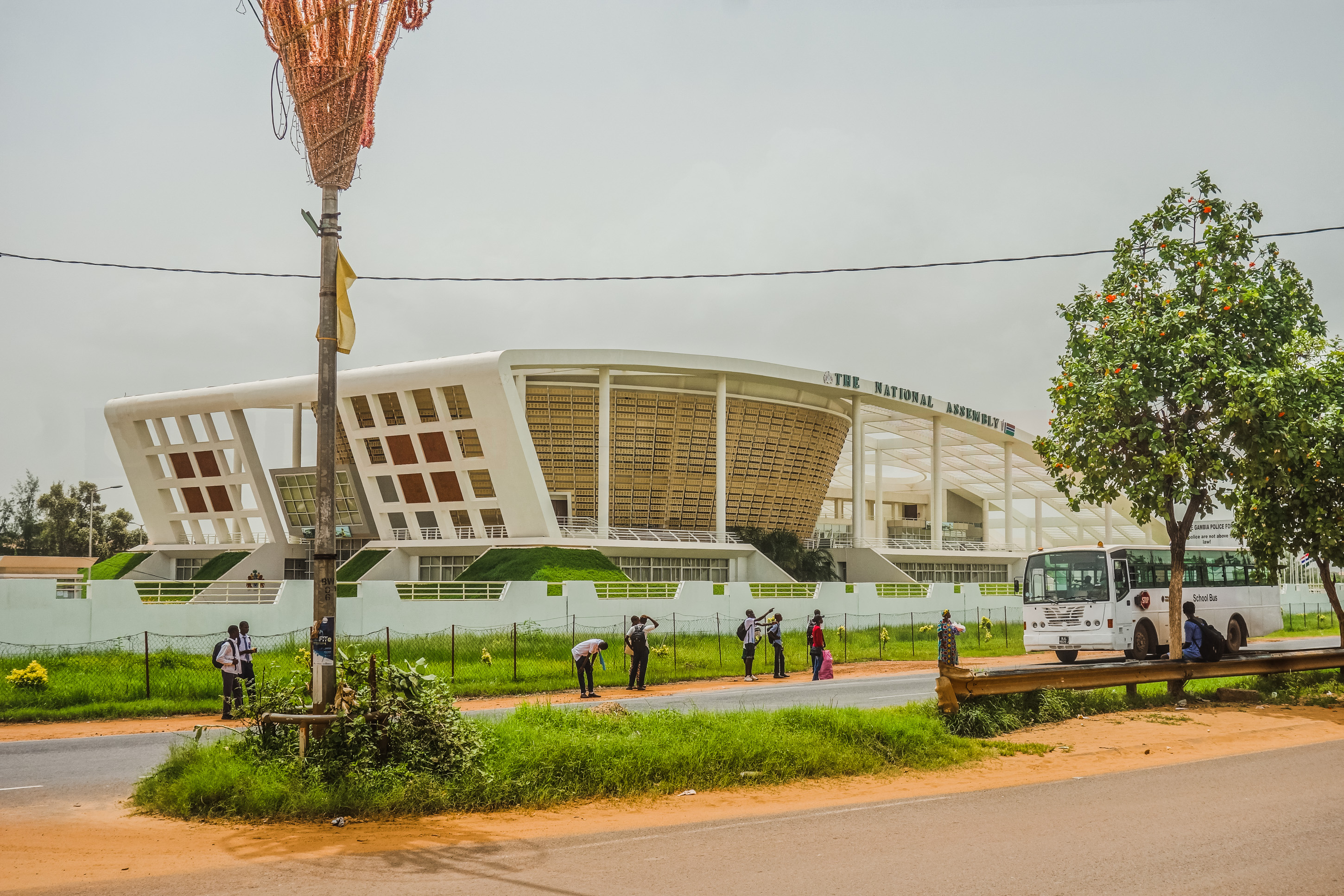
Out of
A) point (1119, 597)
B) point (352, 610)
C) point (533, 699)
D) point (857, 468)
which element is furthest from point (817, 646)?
point (857, 468)

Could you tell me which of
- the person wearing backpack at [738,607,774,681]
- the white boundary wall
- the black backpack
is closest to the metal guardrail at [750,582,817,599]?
the white boundary wall

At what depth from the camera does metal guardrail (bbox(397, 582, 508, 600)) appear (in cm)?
3080

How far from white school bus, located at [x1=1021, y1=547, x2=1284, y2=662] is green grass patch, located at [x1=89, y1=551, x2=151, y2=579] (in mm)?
42798

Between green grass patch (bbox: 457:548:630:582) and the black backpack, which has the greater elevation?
green grass patch (bbox: 457:548:630:582)

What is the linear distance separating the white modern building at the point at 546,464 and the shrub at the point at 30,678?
21.2m

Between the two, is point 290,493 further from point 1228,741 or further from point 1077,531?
point 1077,531

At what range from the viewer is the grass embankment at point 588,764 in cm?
965

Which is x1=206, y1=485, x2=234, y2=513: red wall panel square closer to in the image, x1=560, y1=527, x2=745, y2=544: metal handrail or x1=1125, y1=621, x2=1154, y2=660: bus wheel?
x1=560, y1=527, x2=745, y2=544: metal handrail

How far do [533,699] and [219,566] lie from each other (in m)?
32.5

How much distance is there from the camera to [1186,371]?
18078 mm

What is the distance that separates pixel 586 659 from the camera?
66.6 ft

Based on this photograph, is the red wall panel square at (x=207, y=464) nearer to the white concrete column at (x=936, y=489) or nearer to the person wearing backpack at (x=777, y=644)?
the person wearing backpack at (x=777, y=644)

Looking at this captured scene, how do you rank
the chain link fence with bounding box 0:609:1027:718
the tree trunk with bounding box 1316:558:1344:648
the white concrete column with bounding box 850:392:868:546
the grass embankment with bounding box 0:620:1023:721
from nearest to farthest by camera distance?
1. the grass embankment with bounding box 0:620:1023:721
2. the chain link fence with bounding box 0:609:1027:718
3. the tree trunk with bounding box 1316:558:1344:648
4. the white concrete column with bounding box 850:392:868:546

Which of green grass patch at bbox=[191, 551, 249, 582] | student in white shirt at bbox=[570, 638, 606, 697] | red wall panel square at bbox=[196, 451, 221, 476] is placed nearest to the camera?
student in white shirt at bbox=[570, 638, 606, 697]
